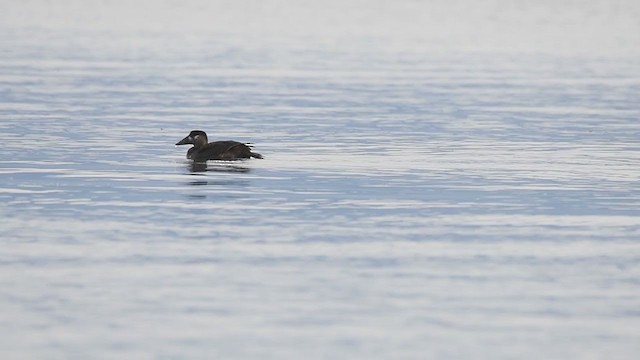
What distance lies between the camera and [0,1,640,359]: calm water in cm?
1091

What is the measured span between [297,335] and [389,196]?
21.0ft

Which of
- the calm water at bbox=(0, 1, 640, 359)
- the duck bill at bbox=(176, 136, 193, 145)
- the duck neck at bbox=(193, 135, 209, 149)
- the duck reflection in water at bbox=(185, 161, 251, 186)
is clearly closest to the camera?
the calm water at bbox=(0, 1, 640, 359)

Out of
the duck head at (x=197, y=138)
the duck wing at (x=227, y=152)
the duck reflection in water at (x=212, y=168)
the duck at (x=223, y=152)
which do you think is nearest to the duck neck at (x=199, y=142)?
the duck head at (x=197, y=138)

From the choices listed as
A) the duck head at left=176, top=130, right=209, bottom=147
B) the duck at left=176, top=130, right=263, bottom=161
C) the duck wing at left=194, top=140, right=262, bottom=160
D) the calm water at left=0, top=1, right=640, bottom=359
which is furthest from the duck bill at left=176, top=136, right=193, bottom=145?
the duck wing at left=194, top=140, right=262, bottom=160

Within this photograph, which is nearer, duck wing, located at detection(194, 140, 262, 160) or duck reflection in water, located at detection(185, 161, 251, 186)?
duck reflection in water, located at detection(185, 161, 251, 186)

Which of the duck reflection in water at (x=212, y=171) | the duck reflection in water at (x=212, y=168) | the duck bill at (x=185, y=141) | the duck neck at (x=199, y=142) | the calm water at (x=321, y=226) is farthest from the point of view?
the duck bill at (x=185, y=141)

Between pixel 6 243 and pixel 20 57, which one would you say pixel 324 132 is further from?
pixel 20 57

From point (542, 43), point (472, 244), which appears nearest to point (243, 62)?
point (542, 43)

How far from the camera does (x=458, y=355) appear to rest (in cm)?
1026

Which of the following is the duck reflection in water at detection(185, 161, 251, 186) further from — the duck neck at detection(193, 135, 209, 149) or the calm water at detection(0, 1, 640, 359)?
the duck neck at detection(193, 135, 209, 149)

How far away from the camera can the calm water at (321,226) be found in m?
10.9

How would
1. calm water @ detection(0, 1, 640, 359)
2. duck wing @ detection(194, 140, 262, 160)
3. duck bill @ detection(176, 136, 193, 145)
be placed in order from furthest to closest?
duck bill @ detection(176, 136, 193, 145) < duck wing @ detection(194, 140, 262, 160) < calm water @ detection(0, 1, 640, 359)

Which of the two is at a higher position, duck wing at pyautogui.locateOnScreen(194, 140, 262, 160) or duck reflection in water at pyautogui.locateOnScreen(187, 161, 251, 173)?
duck wing at pyautogui.locateOnScreen(194, 140, 262, 160)

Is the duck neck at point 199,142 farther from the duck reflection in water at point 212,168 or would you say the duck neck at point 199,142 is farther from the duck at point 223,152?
the duck reflection in water at point 212,168
